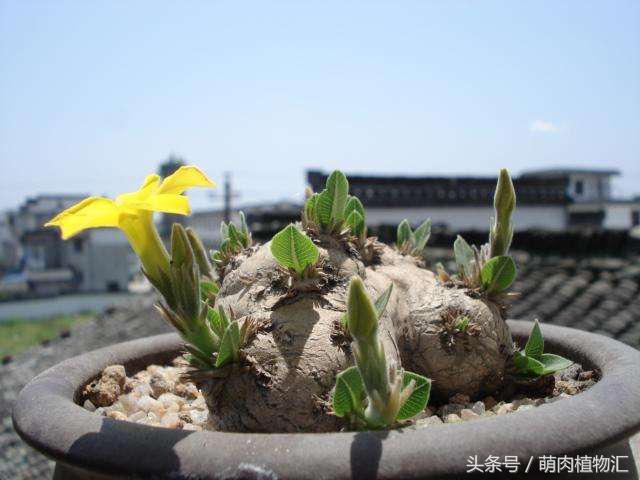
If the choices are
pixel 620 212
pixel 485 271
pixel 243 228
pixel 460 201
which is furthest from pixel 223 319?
pixel 620 212

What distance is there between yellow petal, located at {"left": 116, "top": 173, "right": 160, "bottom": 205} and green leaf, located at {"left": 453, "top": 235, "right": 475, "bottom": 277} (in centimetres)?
74

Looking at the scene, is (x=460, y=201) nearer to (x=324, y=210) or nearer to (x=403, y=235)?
(x=403, y=235)

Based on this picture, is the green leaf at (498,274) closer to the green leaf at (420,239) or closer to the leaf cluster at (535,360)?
the leaf cluster at (535,360)

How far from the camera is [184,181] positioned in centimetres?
92

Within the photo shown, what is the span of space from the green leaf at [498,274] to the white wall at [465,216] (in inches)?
270

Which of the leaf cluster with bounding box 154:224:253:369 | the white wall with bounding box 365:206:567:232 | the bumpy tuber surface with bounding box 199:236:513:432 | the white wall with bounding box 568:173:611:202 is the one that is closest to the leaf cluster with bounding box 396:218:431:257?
the bumpy tuber surface with bounding box 199:236:513:432

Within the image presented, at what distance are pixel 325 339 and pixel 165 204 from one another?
1.24ft

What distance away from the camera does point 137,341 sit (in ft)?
5.56

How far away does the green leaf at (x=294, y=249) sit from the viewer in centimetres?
105

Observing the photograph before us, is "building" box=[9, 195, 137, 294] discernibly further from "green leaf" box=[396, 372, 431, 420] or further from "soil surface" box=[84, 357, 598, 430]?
"green leaf" box=[396, 372, 431, 420]

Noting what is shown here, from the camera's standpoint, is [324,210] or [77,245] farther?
[77,245]

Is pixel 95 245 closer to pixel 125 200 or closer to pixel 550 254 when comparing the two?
pixel 550 254

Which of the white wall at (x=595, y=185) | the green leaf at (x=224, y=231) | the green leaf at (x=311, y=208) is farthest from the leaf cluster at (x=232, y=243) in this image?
the white wall at (x=595, y=185)

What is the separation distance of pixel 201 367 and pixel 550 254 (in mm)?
7390
